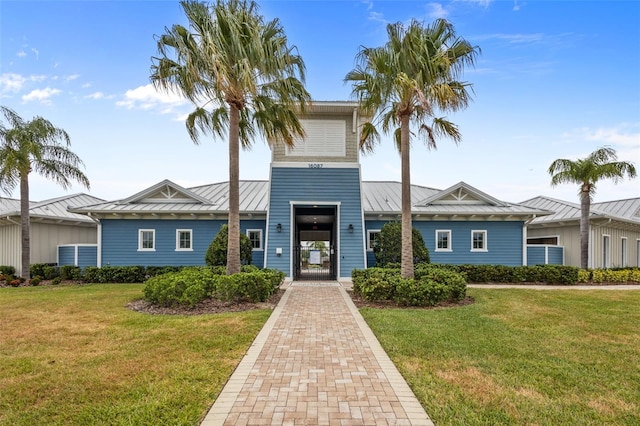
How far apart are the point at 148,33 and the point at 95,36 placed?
3.53m

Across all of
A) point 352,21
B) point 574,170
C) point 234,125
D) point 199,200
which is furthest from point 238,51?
point 574,170

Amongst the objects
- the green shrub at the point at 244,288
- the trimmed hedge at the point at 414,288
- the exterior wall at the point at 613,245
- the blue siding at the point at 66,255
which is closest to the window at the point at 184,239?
the blue siding at the point at 66,255

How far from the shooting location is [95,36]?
39.9 ft

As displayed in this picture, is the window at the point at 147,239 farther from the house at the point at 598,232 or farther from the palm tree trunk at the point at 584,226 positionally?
the palm tree trunk at the point at 584,226

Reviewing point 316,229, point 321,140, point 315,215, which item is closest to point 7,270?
point 315,215

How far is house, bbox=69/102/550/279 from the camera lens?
15406 millimetres

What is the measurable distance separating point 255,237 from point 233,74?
8700mm

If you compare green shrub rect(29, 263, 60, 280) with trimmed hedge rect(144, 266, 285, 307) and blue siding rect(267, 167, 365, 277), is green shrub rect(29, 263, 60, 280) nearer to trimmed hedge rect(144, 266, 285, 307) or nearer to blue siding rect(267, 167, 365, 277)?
trimmed hedge rect(144, 266, 285, 307)

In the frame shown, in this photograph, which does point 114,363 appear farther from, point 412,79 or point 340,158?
point 340,158

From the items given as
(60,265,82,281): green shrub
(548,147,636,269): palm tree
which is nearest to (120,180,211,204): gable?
(60,265,82,281): green shrub

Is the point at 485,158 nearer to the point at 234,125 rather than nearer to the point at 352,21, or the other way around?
the point at 352,21

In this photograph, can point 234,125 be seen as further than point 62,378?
Yes

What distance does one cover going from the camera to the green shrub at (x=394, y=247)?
47.9 feet

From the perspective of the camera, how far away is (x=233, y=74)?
381 inches
